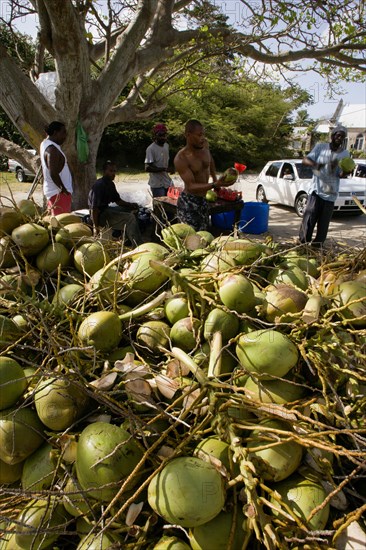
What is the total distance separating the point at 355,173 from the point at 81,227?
10.7 meters

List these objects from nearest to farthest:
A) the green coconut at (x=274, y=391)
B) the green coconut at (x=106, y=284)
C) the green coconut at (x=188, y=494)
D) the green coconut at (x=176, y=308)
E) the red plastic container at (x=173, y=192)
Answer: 1. the green coconut at (x=188, y=494)
2. the green coconut at (x=274, y=391)
3. the green coconut at (x=176, y=308)
4. the green coconut at (x=106, y=284)
5. the red plastic container at (x=173, y=192)

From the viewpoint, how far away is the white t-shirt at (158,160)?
259 inches

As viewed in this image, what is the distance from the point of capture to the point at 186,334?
4.62 feet

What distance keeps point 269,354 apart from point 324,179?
14.7 feet

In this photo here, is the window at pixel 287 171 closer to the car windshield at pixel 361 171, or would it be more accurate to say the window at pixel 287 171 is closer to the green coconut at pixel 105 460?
the car windshield at pixel 361 171

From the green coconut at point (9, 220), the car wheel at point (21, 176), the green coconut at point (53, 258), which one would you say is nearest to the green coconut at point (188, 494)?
the green coconut at point (53, 258)

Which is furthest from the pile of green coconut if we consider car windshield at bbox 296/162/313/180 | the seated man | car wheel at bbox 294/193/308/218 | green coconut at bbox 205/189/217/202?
car windshield at bbox 296/162/313/180

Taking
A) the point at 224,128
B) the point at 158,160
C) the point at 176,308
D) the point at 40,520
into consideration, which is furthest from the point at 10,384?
the point at 224,128

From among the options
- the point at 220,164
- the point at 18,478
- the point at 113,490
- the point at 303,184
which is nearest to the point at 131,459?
the point at 113,490

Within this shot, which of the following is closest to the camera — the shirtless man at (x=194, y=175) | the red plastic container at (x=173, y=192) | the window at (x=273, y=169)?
the shirtless man at (x=194, y=175)

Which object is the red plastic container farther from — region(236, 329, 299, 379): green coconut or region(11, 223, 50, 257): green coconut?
region(236, 329, 299, 379): green coconut

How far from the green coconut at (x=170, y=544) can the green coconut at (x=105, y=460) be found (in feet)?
0.49

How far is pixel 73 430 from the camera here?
4.07 feet

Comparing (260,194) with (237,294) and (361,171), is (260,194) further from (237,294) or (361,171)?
(237,294)
